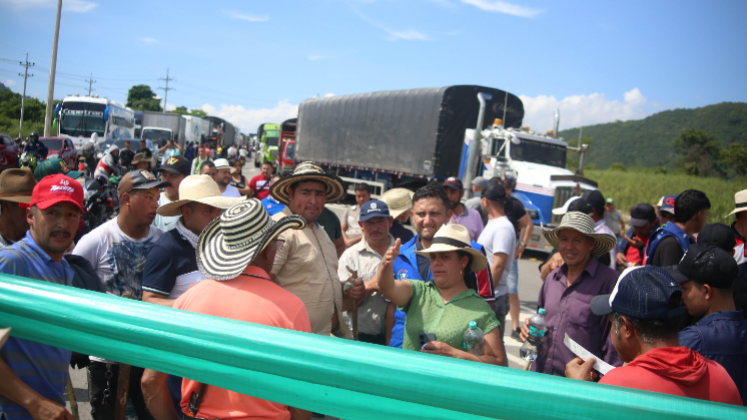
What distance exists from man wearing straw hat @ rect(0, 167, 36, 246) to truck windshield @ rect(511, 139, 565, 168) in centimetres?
1127

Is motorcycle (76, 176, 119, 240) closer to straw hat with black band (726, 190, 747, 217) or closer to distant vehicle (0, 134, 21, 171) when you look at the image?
distant vehicle (0, 134, 21, 171)

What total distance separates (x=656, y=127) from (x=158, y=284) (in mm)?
108262

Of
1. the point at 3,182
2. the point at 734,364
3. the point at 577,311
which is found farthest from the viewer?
the point at 577,311

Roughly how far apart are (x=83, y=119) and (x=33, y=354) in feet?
84.7

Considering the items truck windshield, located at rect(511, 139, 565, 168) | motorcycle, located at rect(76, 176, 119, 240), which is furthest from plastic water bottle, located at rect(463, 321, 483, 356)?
truck windshield, located at rect(511, 139, 565, 168)

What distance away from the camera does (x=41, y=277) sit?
2.12m

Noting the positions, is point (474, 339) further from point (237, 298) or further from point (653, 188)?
point (653, 188)

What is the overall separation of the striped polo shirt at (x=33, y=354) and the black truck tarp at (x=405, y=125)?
13131 mm

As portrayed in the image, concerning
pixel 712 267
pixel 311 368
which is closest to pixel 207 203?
pixel 311 368

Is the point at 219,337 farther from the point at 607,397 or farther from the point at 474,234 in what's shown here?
the point at 474,234

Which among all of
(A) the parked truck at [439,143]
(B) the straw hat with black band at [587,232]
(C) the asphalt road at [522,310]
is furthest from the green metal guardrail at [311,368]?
(A) the parked truck at [439,143]

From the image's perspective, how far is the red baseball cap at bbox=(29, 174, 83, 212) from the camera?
2324 mm

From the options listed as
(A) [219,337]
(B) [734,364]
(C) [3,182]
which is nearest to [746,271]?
(B) [734,364]

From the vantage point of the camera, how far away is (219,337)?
3.67ft
